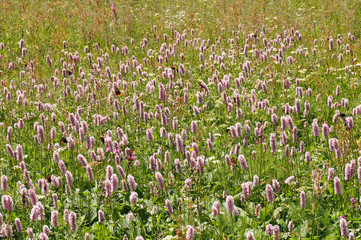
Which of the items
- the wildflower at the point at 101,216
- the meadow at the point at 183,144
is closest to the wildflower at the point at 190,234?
the meadow at the point at 183,144

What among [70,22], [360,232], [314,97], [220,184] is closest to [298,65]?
[314,97]

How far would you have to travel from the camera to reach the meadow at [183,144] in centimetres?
306

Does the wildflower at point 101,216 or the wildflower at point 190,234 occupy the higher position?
the wildflower at point 190,234

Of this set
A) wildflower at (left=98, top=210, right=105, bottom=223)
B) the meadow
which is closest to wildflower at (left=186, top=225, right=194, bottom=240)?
the meadow

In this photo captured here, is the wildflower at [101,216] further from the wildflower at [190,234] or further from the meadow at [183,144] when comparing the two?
the wildflower at [190,234]

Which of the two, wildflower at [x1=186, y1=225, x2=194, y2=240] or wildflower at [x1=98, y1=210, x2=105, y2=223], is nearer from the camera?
wildflower at [x1=186, y1=225, x2=194, y2=240]

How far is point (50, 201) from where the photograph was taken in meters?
3.63

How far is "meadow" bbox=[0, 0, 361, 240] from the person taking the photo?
306 centimetres

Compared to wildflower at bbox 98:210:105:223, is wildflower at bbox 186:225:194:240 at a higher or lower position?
higher

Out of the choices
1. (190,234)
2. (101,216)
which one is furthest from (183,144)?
(190,234)

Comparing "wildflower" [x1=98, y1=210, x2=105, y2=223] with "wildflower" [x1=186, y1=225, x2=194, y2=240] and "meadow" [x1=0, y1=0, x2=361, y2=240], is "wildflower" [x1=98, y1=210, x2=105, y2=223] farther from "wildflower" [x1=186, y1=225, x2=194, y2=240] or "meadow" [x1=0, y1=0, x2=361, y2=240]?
"wildflower" [x1=186, y1=225, x2=194, y2=240]

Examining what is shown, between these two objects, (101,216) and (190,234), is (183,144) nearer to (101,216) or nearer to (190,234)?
(101,216)

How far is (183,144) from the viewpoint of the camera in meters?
3.94

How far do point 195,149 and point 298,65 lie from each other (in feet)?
14.0
